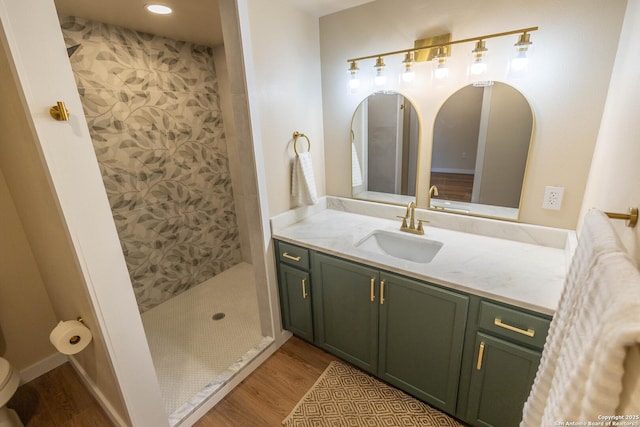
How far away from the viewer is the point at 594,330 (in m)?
0.52

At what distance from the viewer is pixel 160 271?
2580 mm

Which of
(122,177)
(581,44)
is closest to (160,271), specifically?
(122,177)

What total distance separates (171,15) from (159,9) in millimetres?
116

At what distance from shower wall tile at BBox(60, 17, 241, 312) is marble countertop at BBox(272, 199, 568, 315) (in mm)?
1231

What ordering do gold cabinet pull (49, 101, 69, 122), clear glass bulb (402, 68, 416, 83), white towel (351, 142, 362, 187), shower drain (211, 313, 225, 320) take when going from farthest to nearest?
shower drain (211, 313, 225, 320), white towel (351, 142, 362, 187), clear glass bulb (402, 68, 416, 83), gold cabinet pull (49, 101, 69, 122)

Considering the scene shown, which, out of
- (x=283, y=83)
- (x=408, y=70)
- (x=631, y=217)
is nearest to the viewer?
(x=631, y=217)

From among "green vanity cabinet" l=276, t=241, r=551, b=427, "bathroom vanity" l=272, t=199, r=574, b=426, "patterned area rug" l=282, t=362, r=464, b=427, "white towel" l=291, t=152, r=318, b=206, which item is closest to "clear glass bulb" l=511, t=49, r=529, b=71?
"bathroom vanity" l=272, t=199, r=574, b=426

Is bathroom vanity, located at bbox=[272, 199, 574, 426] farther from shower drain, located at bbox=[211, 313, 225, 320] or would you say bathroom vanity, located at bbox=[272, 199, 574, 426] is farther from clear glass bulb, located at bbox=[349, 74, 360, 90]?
clear glass bulb, located at bbox=[349, 74, 360, 90]

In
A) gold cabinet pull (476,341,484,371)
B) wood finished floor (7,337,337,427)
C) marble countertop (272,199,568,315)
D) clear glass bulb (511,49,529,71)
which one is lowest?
wood finished floor (7,337,337,427)

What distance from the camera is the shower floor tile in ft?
6.03

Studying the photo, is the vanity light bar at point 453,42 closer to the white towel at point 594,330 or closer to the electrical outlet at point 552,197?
the electrical outlet at point 552,197

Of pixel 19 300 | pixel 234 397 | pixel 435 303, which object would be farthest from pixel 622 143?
pixel 19 300

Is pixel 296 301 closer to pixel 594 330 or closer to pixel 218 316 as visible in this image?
pixel 218 316

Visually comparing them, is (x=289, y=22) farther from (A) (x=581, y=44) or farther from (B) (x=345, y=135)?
(A) (x=581, y=44)
